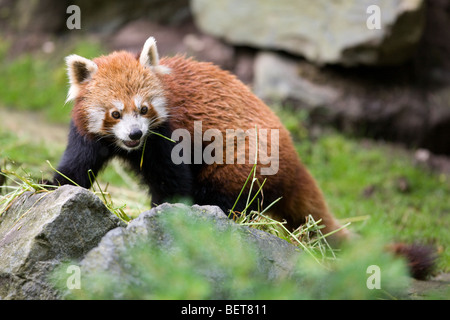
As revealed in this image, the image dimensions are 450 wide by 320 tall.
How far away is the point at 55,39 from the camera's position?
32.5 ft

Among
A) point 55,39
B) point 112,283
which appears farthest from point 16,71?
point 112,283

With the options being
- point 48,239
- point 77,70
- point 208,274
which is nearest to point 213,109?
point 77,70

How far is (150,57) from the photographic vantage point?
4.07m

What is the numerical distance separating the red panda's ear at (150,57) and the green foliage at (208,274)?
1.68 meters

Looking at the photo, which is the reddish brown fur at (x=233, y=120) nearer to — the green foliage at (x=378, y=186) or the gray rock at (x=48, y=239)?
the gray rock at (x=48, y=239)

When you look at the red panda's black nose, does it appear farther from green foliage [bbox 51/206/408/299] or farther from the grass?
green foliage [bbox 51/206/408/299]

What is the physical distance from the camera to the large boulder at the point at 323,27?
7.31 meters

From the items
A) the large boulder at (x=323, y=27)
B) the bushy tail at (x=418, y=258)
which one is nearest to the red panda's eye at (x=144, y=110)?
the bushy tail at (x=418, y=258)

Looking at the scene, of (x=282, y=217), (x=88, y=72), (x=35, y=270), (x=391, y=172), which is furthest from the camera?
(x=391, y=172)

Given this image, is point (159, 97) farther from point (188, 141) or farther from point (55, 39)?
point (55, 39)

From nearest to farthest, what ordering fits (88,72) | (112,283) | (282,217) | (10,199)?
(112,283) < (10,199) < (88,72) < (282,217)

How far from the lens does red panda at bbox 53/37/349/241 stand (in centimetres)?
385

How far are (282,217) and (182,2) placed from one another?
666 centimetres

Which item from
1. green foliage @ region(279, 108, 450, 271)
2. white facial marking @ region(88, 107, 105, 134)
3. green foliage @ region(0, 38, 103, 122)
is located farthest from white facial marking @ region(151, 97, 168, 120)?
green foliage @ region(0, 38, 103, 122)
